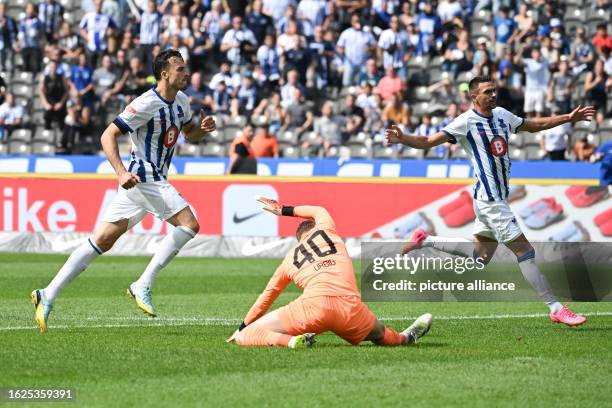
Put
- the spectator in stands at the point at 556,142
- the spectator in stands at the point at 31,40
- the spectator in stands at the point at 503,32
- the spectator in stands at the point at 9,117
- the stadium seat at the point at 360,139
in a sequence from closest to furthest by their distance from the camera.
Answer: the spectator in stands at the point at 556,142, the stadium seat at the point at 360,139, the spectator in stands at the point at 503,32, the spectator in stands at the point at 9,117, the spectator in stands at the point at 31,40

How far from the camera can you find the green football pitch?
7848 mm

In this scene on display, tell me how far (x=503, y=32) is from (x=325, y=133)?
14.0 ft

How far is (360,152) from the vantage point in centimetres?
2625

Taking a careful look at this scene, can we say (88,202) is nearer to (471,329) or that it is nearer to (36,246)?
(36,246)

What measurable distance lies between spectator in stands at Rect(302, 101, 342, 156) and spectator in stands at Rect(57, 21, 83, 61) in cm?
675

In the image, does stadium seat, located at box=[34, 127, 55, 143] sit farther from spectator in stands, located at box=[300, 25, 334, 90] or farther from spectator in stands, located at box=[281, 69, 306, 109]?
spectator in stands, located at box=[300, 25, 334, 90]

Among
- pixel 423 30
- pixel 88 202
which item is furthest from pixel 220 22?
pixel 88 202

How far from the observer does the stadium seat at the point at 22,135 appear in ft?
95.5

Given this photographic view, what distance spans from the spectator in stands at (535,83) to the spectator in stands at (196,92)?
711 cm

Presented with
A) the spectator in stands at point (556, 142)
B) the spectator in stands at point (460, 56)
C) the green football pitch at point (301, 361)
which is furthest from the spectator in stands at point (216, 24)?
the green football pitch at point (301, 361)

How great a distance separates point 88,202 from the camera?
74.5 feet

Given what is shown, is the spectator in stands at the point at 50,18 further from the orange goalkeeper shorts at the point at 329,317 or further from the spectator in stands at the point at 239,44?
the orange goalkeeper shorts at the point at 329,317

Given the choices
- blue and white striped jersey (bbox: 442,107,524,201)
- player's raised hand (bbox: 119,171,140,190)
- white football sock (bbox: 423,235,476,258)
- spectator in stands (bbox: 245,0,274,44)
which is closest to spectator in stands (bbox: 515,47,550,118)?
spectator in stands (bbox: 245,0,274,44)

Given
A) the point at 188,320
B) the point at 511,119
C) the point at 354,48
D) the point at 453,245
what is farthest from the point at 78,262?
the point at 354,48
